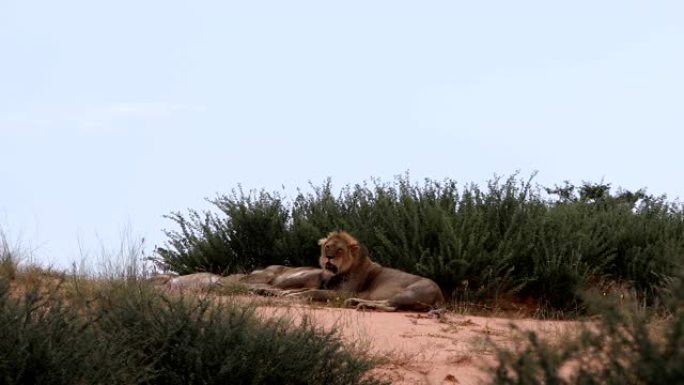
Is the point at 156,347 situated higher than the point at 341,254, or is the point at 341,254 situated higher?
the point at 341,254

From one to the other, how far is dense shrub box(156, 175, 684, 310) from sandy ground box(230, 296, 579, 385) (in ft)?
6.44

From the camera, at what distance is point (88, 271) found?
1342cm

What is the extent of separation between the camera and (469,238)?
15367mm

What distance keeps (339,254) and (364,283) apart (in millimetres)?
461

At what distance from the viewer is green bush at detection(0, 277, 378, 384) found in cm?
771

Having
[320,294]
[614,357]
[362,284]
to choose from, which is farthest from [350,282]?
[614,357]

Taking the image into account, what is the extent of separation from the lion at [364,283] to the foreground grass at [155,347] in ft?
12.2

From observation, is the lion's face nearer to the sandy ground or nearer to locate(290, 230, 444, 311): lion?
locate(290, 230, 444, 311): lion

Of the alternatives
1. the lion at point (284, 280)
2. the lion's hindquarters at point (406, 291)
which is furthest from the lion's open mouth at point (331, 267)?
the lion's hindquarters at point (406, 291)

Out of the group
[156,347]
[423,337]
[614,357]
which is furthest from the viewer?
[423,337]

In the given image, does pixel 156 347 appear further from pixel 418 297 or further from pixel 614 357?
pixel 418 297

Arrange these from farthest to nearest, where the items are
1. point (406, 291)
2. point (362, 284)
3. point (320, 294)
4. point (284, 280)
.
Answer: point (284, 280)
point (362, 284)
point (320, 294)
point (406, 291)

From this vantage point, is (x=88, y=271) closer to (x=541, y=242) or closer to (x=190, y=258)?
(x=190, y=258)

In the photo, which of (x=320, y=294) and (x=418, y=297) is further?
(x=320, y=294)
